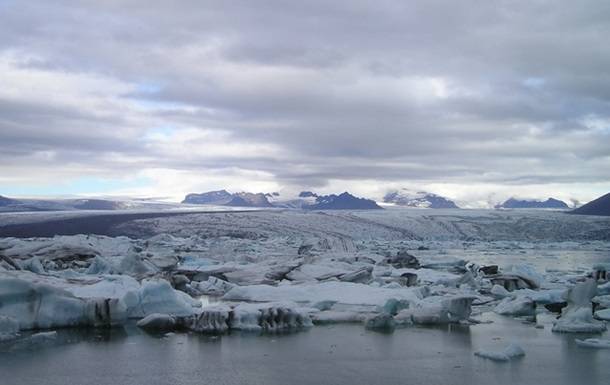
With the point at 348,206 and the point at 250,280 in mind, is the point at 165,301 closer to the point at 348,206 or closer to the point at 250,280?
the point at 250,280

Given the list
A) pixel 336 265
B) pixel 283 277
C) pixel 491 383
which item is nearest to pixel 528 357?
pixel 491 383

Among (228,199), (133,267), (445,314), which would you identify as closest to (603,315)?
(445,314)

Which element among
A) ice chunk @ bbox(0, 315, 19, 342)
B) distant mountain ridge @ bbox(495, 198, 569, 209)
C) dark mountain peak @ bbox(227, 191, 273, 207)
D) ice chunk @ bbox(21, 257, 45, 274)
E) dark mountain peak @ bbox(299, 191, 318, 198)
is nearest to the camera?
ice chunk @ bbox(0, 315, 19, 342)

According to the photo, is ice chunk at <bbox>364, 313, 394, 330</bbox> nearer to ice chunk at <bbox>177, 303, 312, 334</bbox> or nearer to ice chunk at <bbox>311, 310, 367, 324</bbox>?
ice chunk at <bbox>311, 310, 367, 324</bbox>

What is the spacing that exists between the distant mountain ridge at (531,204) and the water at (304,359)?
103 metres

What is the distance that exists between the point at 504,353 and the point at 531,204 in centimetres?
10518

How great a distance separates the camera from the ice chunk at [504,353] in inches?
277

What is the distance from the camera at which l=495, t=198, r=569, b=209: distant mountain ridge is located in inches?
4166

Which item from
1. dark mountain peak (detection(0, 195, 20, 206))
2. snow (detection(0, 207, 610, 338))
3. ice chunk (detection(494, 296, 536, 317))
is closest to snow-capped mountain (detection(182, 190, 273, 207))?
dark mountain peak (detection(0, 195, 20, 206))

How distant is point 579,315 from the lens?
356 inches

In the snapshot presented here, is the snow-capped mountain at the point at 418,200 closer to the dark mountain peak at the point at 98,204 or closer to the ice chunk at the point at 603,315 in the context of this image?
the dark mountain peak at the point at 98,204

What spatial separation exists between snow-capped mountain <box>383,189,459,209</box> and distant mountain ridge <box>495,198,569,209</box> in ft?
29.0

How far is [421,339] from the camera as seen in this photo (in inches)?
326

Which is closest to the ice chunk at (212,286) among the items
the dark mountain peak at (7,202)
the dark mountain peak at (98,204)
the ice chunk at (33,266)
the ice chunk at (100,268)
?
the ice chunk at (100,268)
